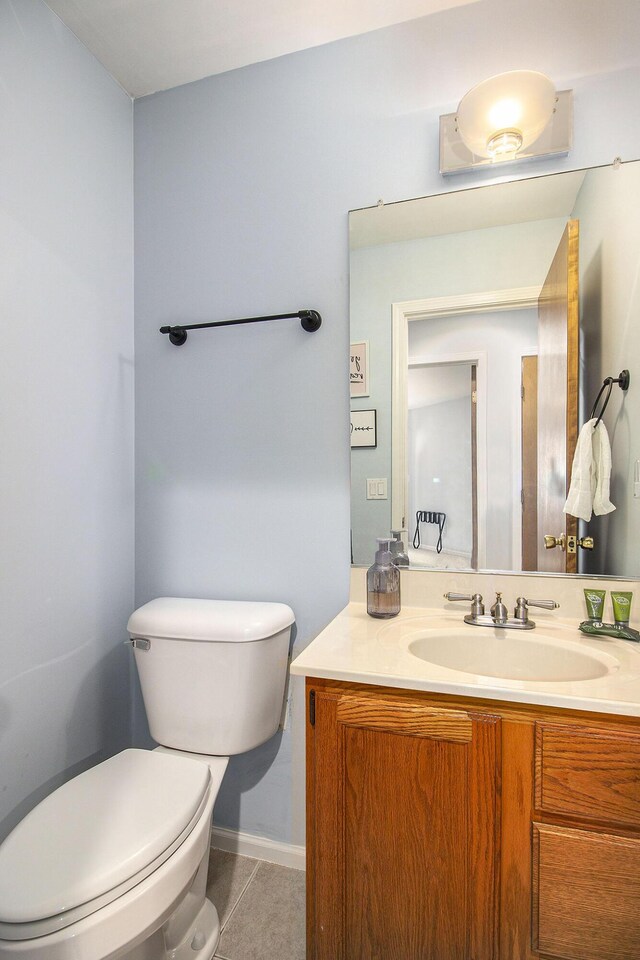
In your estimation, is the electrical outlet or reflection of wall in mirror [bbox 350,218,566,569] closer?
reflection of wall in mirror [bbox 350,218,566,569]

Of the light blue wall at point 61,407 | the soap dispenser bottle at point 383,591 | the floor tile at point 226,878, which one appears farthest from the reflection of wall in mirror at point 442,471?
the floor tile at point 226,878

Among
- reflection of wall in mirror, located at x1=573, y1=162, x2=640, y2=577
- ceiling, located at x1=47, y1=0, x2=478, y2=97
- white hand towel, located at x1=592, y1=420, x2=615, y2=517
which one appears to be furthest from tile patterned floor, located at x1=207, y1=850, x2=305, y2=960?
ceiling, located at x1=47, y1=0, x2=478, y2=97

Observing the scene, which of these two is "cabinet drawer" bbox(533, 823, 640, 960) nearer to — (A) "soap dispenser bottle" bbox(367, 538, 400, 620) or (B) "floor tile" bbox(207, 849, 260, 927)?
(A) "soap dispenser bottle" bbox(367, 538, 400, 620)

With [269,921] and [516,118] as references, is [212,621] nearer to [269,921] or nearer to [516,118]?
[269,921]

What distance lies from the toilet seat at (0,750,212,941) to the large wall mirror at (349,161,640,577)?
0.72 meters

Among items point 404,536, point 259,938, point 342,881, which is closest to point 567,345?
point 404,536

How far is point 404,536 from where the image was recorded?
1421mm

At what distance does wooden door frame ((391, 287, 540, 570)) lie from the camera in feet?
4.39

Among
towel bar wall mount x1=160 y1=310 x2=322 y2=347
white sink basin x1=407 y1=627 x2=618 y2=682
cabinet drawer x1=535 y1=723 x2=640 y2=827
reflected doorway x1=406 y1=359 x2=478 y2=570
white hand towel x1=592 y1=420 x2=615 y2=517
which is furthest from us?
towel bar wall mount x1=160 y1=310 x2=322 y2=347

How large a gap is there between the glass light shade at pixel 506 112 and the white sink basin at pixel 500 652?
1194mm

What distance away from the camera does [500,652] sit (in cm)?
120

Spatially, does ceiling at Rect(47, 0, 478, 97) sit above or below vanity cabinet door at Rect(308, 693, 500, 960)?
above

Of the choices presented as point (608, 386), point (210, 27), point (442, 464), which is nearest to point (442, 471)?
point (442, 464)

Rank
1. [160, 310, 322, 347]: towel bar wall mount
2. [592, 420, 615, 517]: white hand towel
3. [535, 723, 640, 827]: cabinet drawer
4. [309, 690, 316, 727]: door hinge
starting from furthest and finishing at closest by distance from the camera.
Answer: [160, 310, 322, 347]: towel bar wall mount < [592, 420, 615, 517]: white hand towel < [309, 690, 316, 727]: door hinge < [535, 723, 640, 827]: cabinet drawer
